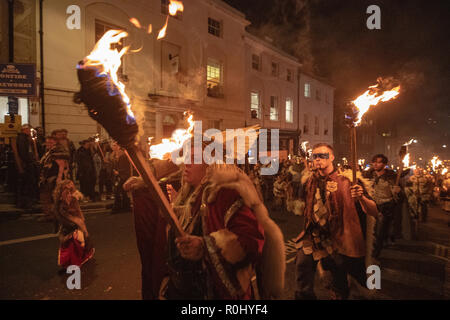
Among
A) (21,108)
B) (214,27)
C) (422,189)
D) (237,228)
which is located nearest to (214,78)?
(214,27)

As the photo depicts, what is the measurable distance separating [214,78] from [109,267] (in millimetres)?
16321

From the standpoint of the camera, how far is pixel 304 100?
28234 mm

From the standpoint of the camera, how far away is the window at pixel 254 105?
22.2 metres

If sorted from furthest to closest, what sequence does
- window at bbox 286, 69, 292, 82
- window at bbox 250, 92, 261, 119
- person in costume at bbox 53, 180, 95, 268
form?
window at bbox 286, 69, 292, 82
window at bbox 250, 92, 261, 119
person in costume at bbox 53, 180, 95, 268

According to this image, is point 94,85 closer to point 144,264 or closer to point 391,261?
point 144,264

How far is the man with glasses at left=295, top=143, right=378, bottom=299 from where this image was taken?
10.2ft

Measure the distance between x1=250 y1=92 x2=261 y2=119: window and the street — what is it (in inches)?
642

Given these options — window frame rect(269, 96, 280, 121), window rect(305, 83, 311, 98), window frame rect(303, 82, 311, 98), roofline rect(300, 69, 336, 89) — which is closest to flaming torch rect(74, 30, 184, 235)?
window frame rect(269, 96, 280, 121)

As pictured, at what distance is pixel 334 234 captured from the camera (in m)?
3.20

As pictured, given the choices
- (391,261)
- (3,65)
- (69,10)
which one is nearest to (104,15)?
(69,10)

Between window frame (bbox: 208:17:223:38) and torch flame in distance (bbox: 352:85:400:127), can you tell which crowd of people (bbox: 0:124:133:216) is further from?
window frame (bbox: 208:17:223:38)

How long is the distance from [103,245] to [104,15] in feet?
39.7

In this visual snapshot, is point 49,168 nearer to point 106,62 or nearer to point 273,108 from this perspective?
point 106,62

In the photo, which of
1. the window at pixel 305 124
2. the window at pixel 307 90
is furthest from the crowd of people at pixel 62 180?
the window at pixel 307 90
